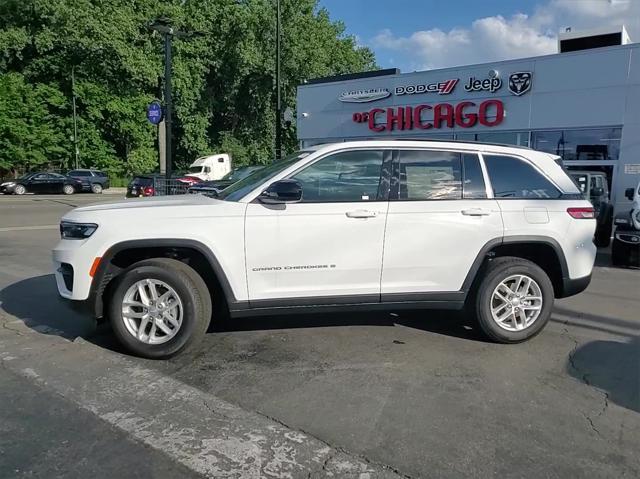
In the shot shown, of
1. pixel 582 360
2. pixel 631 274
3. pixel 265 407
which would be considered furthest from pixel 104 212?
pixel 631 274

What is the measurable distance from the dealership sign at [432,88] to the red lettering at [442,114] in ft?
1.47

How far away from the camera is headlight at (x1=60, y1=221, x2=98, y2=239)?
14.5 feet

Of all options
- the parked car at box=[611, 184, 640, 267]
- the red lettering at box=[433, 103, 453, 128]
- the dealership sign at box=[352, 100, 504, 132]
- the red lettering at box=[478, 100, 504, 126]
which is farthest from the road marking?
the red lettering at box=[478, 100, 504, 126]

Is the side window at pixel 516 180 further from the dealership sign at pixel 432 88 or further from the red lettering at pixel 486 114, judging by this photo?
the dealership sign at pixel 432 88

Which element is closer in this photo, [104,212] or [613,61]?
[104,212]

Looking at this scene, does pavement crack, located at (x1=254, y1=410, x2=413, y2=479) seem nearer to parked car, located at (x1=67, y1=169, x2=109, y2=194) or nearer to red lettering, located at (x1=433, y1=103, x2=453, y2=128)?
red lettering, located at (x1=433, y1=103, x2=453, y2=128)

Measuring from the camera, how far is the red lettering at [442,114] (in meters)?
18.7

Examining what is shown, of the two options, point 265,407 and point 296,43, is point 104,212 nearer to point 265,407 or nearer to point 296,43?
point 265,407

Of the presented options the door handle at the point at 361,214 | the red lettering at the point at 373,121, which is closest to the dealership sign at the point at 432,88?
the red lettering at the point at 373,121

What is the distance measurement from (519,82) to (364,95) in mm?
6164

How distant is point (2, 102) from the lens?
3534cm

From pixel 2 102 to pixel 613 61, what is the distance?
35355 mm

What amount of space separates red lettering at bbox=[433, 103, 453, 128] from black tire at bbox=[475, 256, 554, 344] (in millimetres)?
14530

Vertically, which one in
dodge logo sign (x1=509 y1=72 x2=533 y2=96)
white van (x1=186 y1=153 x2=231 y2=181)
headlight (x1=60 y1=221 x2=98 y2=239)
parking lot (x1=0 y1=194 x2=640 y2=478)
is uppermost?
dodge logo sign (x1=509 y1=72 x2=533 y2=96)
